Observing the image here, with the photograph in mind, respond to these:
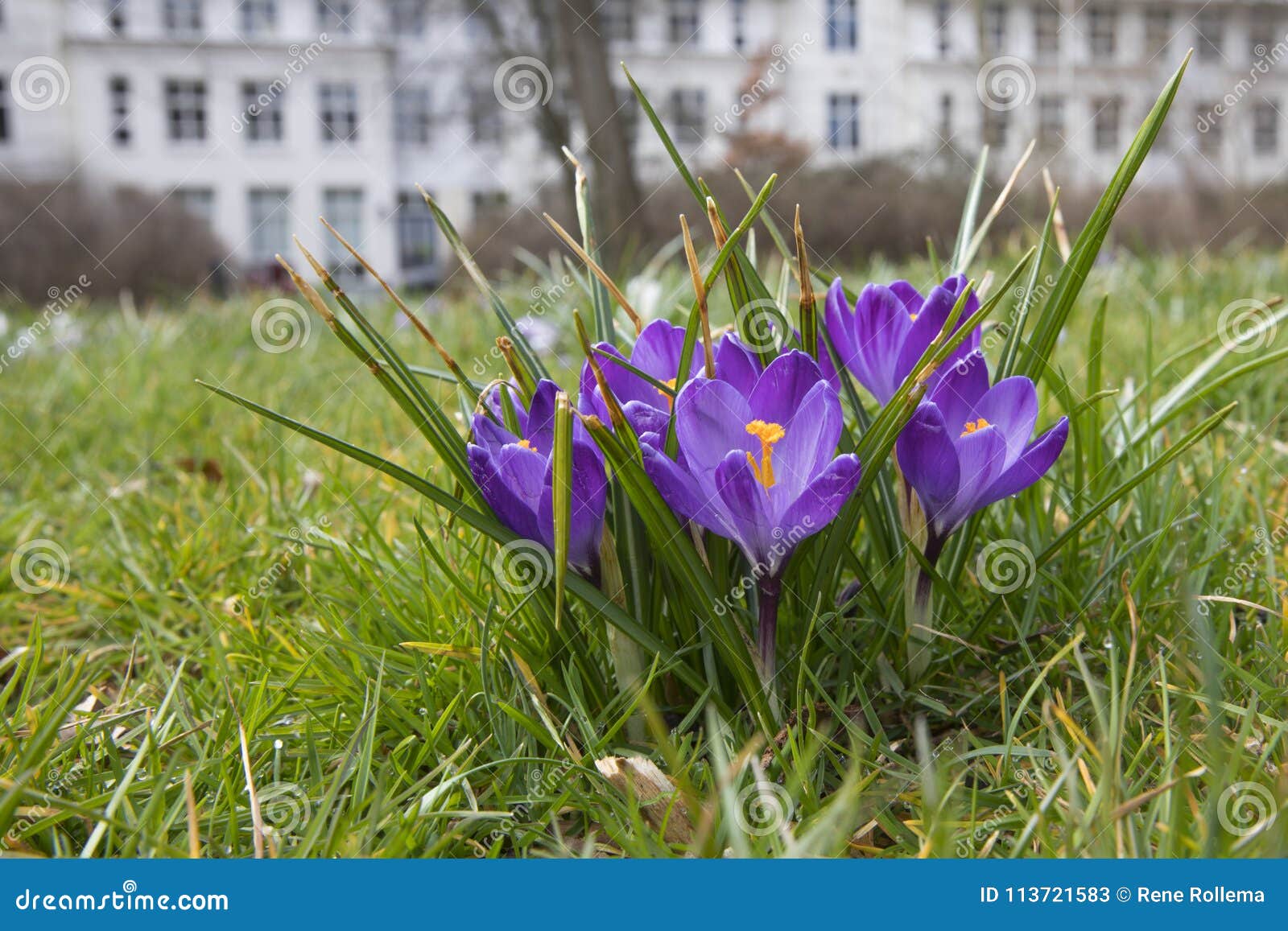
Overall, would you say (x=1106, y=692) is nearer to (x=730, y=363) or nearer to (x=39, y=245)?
(x=730, y=363)

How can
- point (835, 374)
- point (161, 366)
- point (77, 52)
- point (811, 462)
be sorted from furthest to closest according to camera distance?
point (77, 52) < point (161, 366) < point (835, 374) < point (811, 462)

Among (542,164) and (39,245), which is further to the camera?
(542,164)

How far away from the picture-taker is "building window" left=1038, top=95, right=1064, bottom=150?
14922 millimetres

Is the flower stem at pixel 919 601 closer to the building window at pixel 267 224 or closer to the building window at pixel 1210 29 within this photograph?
the building window at pixel 1210 29

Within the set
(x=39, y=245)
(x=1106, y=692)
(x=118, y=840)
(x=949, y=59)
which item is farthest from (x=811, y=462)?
(x=949, y=59)

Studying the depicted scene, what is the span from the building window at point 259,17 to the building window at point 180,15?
116 centimetres

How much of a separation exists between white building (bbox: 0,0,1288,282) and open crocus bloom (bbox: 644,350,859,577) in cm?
2036

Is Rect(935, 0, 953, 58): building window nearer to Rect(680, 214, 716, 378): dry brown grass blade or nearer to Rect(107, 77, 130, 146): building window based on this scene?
Rect(107, 77, 130, 146): building window

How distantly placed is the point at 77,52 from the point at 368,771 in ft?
93.4

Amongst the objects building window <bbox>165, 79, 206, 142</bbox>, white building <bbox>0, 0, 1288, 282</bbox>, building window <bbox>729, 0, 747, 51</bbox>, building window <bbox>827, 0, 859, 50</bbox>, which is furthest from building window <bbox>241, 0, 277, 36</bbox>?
building window <bbox>827, 0, 859, 50</bbox>

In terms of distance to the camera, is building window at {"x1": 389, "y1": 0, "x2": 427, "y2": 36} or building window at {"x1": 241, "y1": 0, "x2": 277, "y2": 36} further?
building window at {"x1": 241, "y1": 0, "x2": 277, "y2": 36}

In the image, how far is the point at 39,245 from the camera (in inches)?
404

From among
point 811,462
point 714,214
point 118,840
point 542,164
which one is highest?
point 542,164

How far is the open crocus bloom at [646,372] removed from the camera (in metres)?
0.84
